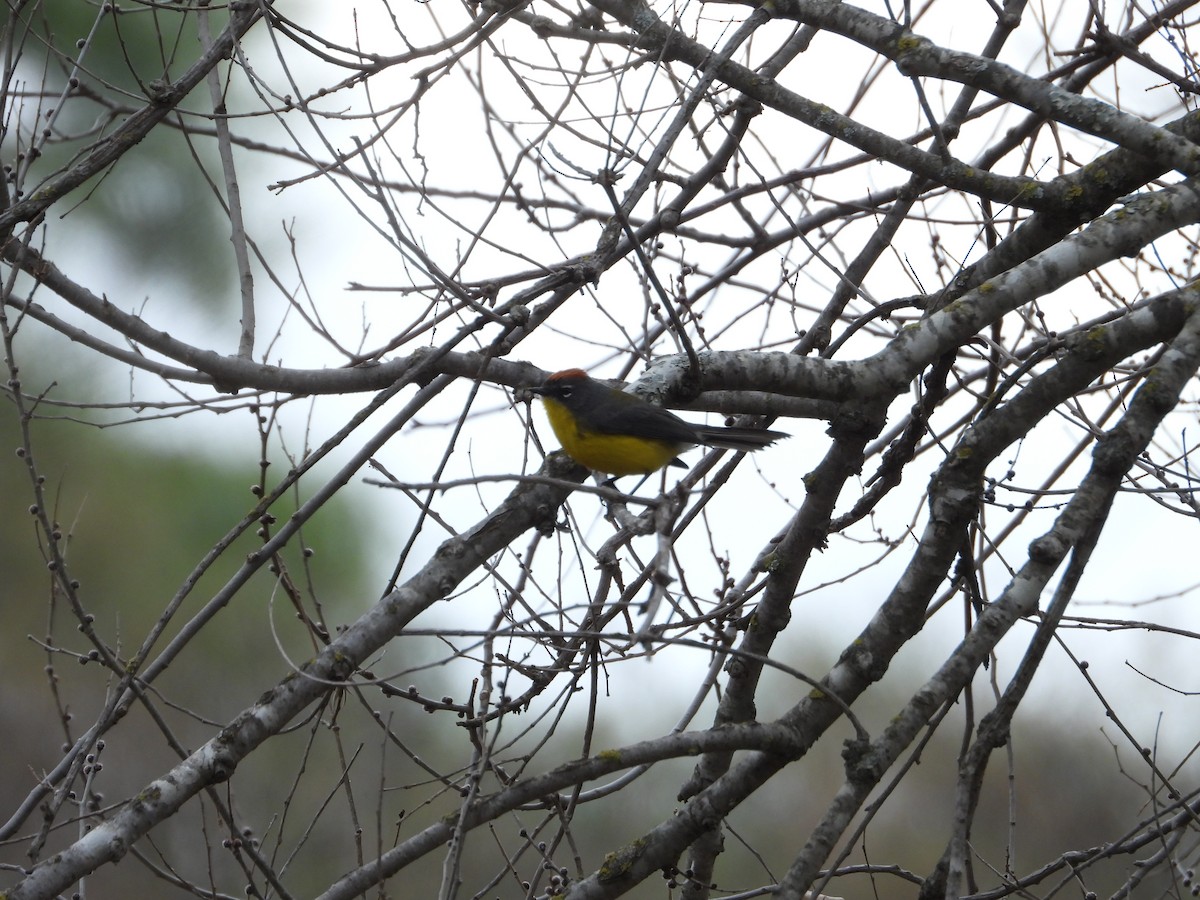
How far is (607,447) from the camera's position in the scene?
4395 millimetres

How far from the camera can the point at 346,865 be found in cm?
1052

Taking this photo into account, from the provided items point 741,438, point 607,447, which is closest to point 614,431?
point 607,447

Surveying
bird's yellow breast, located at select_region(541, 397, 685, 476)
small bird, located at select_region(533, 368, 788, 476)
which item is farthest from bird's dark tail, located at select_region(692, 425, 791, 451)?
bird's yellow breast, located at select_region(541, 397, 685, 476)

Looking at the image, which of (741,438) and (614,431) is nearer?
(741,438)

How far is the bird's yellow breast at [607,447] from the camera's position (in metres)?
4.33

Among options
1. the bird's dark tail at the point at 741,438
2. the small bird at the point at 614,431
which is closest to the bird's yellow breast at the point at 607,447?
the small bird at the point at 614,431

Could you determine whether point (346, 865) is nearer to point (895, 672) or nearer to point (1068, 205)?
point (895, 672)

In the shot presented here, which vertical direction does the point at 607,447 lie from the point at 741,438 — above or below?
above

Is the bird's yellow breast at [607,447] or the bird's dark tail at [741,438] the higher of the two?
the bird's yellow breast at [607,447]

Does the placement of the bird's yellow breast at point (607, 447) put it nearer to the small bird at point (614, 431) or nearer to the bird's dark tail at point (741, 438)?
the small bird at point (614, 431)

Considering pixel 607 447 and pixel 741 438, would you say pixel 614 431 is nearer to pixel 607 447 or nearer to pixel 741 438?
pixel 607 447

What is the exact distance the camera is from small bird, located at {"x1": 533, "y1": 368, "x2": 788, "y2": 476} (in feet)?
13.6

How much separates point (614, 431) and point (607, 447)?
0.12 m

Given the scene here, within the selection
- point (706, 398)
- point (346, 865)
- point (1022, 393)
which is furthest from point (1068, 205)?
point (346, 865)
